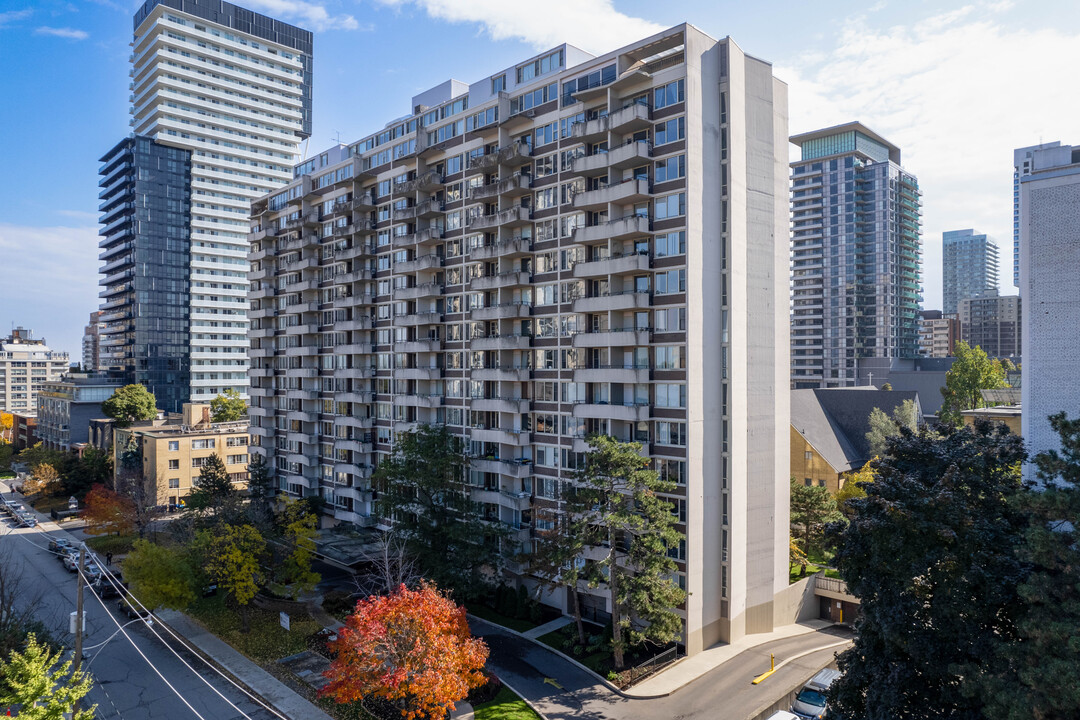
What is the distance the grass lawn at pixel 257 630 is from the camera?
42219mm

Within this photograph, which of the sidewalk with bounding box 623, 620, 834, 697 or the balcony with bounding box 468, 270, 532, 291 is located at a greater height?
the balcony with bounding box 468, 270, 532, 291

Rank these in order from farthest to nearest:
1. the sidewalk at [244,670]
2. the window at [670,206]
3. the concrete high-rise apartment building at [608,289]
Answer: the concrete high-rise apartment building at [608,289] < the window at [670,206] < the sidewalk at [244,670]

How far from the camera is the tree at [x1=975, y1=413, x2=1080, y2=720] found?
60.9 feet

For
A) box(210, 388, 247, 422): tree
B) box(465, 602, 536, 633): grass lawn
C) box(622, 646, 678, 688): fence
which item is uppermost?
box(210, 388, 247, 422): tree

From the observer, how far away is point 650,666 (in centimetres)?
3788

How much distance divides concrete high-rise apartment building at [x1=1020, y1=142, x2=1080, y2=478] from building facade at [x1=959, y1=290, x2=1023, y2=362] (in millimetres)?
195780

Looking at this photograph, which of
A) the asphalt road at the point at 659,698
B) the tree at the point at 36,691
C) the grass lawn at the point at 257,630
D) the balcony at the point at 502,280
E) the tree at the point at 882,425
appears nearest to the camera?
the tree at the point at 36,691

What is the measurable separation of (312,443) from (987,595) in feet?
215

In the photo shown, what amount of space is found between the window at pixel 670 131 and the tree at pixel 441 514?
28291mm

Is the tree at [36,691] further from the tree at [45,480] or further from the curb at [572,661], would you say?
the tree at [45,480]

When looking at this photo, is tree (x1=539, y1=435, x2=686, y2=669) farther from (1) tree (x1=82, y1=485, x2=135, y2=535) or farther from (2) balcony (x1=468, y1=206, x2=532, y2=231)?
(1) tree (x1=82, y1=485, x2=135, y2=535)

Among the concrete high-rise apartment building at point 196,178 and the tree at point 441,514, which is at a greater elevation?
the concrete high-rise apartment building at point 196,178

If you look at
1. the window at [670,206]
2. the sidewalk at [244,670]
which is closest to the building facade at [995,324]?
the window at [670,206]

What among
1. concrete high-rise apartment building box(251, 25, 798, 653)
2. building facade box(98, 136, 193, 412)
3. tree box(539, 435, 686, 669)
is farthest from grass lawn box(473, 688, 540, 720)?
building facade box(98, 136, 193, 412)
